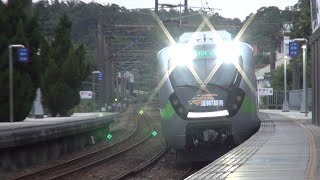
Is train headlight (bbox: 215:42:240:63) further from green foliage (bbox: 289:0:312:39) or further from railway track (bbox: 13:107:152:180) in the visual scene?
green foliage (bbox: 289:0:312:39)

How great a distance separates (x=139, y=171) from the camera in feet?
53.6

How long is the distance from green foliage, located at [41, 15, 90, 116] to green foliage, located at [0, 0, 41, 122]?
27.6 feet

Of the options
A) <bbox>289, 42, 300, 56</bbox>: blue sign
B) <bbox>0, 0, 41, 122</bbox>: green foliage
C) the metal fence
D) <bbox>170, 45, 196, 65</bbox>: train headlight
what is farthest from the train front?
the metal fence

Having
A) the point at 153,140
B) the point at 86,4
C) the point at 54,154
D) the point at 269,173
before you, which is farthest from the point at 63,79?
the point at 269,173

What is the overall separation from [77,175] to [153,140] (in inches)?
543

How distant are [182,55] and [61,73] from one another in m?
24.4

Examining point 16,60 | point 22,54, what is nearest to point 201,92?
point 22,54

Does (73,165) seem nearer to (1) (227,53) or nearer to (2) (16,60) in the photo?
(1) (227,53)

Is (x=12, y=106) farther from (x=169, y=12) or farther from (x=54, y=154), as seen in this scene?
(x=169, y=12)

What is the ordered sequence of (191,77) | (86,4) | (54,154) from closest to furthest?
1. (191,77)
2. (54,154)
3. (86,4)

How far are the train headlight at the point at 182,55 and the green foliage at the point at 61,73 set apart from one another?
75.5ft

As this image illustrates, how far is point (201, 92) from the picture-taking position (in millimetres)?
15555

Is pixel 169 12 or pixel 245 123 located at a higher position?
pixel 169 12

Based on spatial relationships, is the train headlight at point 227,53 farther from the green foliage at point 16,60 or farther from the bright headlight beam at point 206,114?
the green foliage at point 16,60
